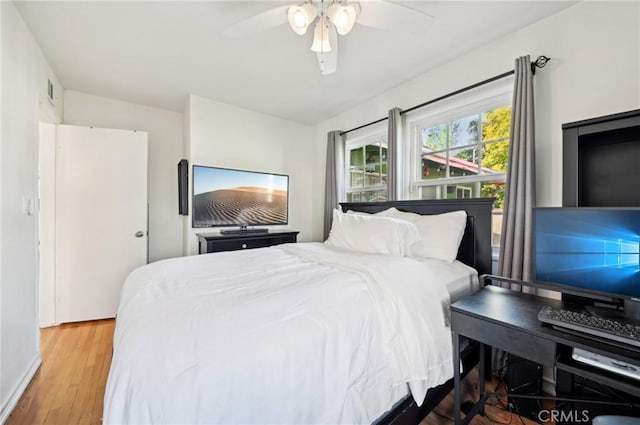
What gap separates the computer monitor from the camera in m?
1.12

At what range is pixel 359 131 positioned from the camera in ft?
11.1

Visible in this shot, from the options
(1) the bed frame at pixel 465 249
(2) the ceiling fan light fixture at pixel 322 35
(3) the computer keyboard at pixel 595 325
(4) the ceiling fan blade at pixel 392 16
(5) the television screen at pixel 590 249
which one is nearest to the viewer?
(3) the computer keyboard at pixel 595 325

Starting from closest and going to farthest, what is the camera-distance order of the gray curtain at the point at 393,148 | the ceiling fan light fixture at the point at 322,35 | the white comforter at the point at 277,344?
the white comforter at the point at 277,344
the ceiling fan light fixture at the point at 322,35
the gray curtain at the point at 393,148

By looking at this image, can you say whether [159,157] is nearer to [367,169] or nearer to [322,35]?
[367,169]

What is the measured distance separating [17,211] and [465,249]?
314 cm

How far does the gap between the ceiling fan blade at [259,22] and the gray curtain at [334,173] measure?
1996 mm

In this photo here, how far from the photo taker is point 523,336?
3.67 feet

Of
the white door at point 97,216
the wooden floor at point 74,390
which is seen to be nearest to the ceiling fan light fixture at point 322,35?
the wooden floor at point 74,390

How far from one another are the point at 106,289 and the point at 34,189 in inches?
56.1

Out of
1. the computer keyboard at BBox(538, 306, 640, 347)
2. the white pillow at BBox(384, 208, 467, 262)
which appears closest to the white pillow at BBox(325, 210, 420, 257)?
the white pillow at BBox(384, 208, 467, 262)

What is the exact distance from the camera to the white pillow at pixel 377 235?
192 centimetres

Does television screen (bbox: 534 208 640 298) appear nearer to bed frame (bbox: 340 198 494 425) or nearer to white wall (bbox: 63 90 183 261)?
bed frame (bbox: 340 198 494 425)

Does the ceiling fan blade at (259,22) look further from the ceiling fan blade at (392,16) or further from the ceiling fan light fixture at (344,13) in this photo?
the ceiling fan blade at (392,16)

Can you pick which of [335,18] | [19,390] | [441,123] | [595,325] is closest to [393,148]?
[441,123]
